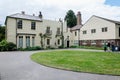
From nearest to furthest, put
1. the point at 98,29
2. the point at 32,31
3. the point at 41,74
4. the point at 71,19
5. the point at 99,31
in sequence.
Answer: the point at 41,74 < the point at 32,31 < the point at 99,31 < the point at 98,29 < the point at 71,19

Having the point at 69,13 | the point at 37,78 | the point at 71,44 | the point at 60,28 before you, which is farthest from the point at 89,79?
the point at 69,13

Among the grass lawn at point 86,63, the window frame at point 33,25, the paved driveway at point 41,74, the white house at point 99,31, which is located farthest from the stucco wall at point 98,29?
the paved driveway at point 41,74

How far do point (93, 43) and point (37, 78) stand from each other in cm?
3245

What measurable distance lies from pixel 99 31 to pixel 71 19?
32.4 m

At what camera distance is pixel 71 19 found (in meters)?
68.3

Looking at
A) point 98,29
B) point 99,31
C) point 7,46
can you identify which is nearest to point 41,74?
point 7,46

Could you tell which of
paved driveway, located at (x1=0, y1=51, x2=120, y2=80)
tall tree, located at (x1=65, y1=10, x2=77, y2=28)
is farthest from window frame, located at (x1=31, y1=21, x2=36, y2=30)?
tall tree, located at (x1=65, y1=10, x2=77, y2=28)

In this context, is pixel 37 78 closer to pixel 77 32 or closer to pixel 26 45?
pixel 26 45

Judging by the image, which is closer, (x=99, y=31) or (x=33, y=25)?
(x=33, y=25)

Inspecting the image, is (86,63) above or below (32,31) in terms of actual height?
below

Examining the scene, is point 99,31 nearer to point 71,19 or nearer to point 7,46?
point 7,46

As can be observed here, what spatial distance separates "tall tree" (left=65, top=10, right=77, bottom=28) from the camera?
6744cm

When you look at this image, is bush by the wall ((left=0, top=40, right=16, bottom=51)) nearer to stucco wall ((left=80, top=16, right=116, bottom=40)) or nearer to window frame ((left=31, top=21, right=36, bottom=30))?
window frame ((left=31, top=21, right=36, bottom=30))

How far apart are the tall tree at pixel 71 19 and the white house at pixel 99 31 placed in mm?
25042
